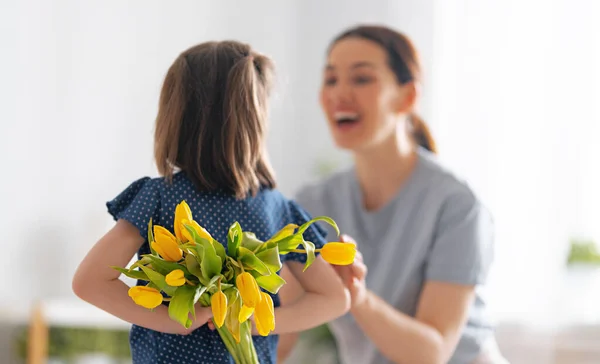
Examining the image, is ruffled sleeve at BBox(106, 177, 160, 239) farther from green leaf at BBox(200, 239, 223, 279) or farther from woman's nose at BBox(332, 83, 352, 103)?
woman's nose at BBox(332, 83, 352, 103)

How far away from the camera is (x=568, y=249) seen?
9.07ft

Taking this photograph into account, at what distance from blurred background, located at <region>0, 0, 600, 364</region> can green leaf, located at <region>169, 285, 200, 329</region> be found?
66.4 inches

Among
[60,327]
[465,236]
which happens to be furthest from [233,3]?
[465,236]

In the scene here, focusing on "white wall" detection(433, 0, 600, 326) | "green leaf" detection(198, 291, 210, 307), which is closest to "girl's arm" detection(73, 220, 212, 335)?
"green leaf" detection(198, 291, 210, 307)

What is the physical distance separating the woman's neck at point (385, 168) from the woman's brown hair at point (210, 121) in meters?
0.76

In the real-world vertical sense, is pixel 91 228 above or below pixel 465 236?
below

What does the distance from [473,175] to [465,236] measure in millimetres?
1354

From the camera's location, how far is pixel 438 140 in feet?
9.93

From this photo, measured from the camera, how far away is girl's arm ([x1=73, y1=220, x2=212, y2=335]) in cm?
94

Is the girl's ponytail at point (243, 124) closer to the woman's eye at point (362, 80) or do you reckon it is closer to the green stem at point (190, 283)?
the green stem at point (190, 283)

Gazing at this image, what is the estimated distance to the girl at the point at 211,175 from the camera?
1019 millimetres

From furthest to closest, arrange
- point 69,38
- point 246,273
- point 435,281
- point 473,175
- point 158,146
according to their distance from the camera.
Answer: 1. point 473,175
2. point 69,38
3. point 435,281
4. point 158,146
5. point 246,273

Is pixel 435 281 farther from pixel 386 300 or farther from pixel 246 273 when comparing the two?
pixel 246 273

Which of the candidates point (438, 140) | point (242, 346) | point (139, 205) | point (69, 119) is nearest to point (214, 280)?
point (242, 346)
